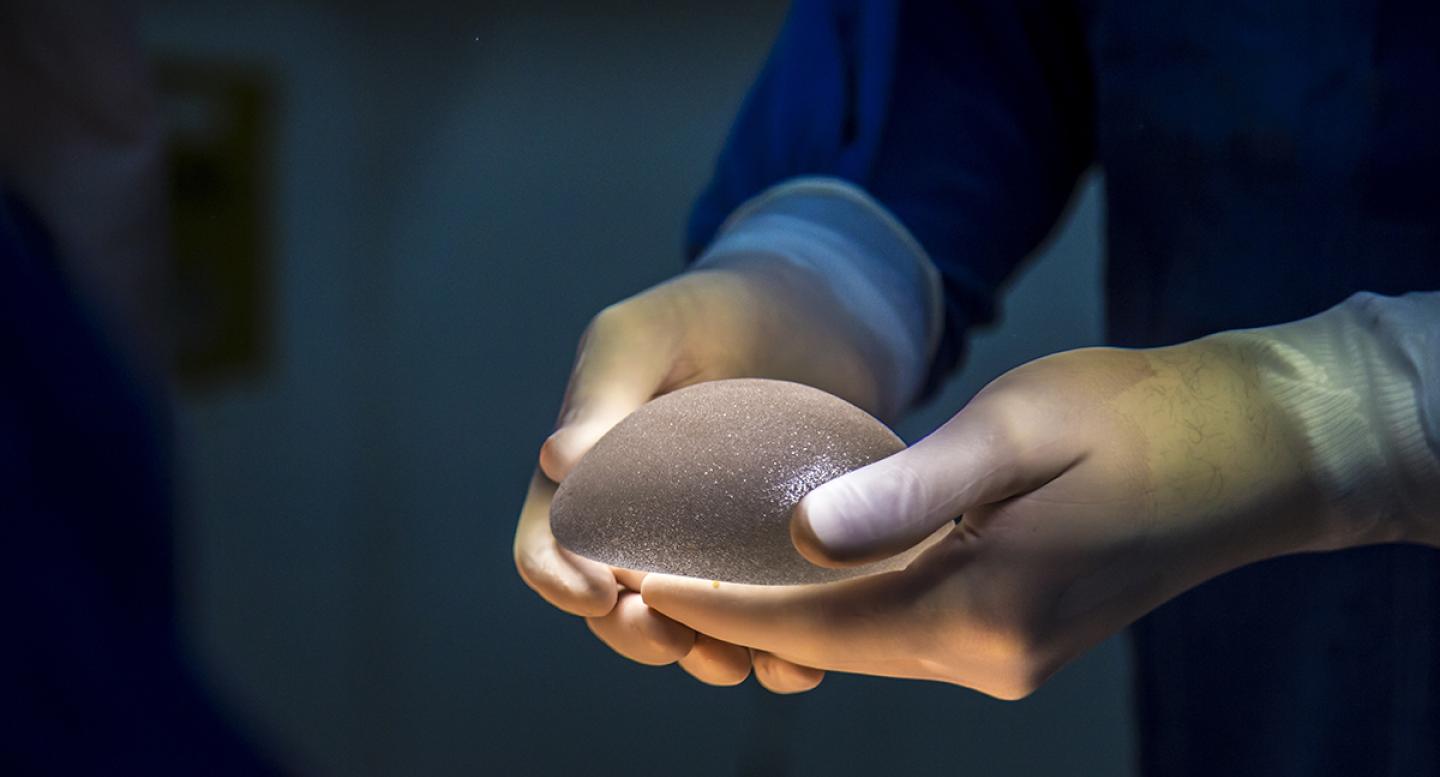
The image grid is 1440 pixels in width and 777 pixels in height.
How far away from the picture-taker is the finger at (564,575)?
0.42 metres

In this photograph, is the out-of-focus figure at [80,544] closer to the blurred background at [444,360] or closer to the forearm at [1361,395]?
the blurred background at [444,360]

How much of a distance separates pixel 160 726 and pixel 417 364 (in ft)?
1.06

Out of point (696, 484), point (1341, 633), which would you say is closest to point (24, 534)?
point (696, 484)

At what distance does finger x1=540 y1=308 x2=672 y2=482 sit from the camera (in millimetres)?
468

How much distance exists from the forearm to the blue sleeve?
0.81 feet

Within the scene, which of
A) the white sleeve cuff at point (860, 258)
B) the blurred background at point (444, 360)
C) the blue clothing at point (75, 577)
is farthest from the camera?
the white sleeve cuff at point (860, 258)

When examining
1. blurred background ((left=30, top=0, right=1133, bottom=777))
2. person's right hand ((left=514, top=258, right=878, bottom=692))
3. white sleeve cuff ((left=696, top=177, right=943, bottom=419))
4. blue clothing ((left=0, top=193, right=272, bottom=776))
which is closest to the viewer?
blue clothing ((left=0, top=193, right=272, bottom=776))

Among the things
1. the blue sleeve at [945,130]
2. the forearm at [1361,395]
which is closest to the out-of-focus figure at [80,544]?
the forearm at [1361,395]

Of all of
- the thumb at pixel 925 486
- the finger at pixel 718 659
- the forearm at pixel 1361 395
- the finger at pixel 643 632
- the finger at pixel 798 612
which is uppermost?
the forearm at pixel 1361 395

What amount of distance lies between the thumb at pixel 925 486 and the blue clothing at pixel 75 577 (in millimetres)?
185

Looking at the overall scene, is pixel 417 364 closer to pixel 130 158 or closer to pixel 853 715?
pixel 130 158

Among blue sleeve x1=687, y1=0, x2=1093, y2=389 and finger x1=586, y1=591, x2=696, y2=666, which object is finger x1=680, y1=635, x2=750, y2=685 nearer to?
finger x1=586, y1=591, x2=696, y2=666

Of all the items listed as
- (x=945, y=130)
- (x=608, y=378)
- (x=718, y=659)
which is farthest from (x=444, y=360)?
(x=945, y=130)

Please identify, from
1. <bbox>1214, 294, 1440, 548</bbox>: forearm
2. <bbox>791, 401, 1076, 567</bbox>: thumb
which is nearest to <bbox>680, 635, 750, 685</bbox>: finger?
<bbox>791, 401, 1076, 567</bbox>: thumb
